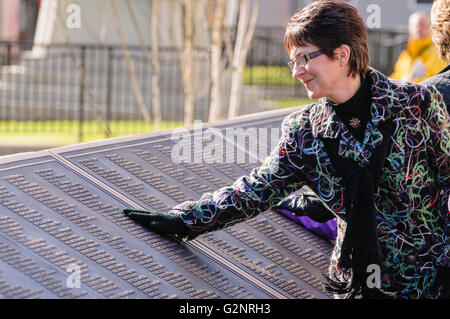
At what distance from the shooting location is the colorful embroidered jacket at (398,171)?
124 inches

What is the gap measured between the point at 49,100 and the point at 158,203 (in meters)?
10.5

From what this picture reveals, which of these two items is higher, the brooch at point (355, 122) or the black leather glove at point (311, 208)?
the brooch at point (355, 122)

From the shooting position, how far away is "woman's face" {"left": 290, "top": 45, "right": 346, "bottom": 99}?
3.08 meters

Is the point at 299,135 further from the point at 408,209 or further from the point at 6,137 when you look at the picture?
the point at 6,137

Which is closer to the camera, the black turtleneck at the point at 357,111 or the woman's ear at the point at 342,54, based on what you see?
the woman's ear at the point at 342,54

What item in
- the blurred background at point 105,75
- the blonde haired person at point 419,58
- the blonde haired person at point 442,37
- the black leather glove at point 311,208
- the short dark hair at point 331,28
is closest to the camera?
the short dark hair at point 331,28

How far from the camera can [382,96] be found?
315cm

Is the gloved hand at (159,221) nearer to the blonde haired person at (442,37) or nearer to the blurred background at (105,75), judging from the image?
the blonde haired person at (442,37)

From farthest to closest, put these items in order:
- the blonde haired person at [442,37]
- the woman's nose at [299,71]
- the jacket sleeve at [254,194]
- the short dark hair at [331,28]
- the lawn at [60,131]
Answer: the lawn at [60,131], the blonde haired person at [442,37], the jacket sleeve at [254,194], the woman's nose at [299,71], the short dark hair at [331,28]

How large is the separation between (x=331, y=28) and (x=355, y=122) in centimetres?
41

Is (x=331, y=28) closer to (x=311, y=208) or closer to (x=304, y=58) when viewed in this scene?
(x=304, y=58)

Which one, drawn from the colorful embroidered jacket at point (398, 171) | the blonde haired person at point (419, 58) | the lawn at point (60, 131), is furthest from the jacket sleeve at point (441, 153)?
the lawn at point (60, 131)

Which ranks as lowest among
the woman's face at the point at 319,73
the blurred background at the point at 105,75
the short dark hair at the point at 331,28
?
the blurred background at the point at 105,75

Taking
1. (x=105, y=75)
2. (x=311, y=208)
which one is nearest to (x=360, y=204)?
(x=311, y=208)
